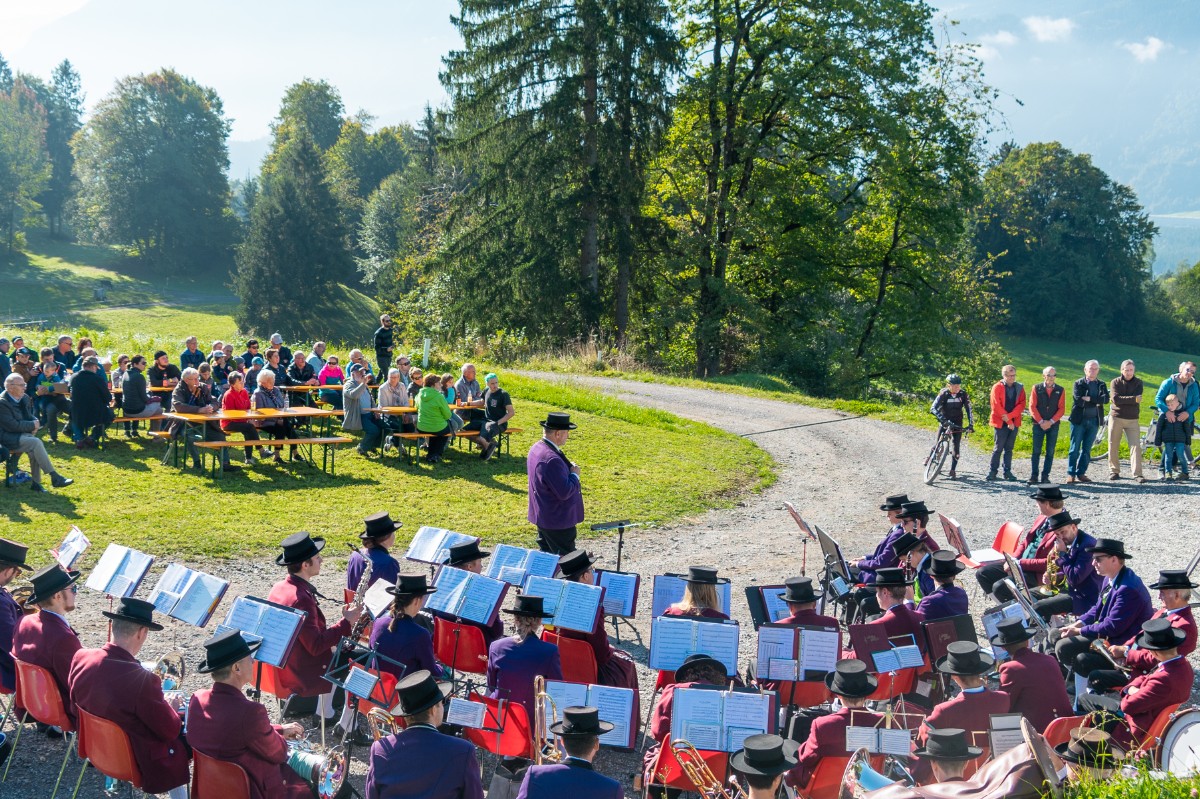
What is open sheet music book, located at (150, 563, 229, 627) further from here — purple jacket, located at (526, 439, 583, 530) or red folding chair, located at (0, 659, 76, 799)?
purple jacket, located at (526, 439, 583, 530)

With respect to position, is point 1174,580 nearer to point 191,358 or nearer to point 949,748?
point 949,748

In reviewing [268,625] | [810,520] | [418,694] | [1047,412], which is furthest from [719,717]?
[1047,412]

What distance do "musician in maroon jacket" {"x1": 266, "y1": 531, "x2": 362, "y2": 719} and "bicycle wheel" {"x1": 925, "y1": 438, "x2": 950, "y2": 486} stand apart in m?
12.1

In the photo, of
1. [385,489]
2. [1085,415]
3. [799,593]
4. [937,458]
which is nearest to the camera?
[799,593]

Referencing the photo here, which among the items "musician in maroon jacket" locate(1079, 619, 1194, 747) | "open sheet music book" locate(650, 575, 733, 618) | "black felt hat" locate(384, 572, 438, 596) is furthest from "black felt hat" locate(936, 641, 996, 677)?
"black felt hat" locate(384, 572, 438, 596)

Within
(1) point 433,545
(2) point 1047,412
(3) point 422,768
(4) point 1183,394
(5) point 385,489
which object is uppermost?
(4) point 1183,394

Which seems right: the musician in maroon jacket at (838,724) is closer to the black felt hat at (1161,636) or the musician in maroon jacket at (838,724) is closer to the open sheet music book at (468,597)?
the black felt hat at (1161,636)

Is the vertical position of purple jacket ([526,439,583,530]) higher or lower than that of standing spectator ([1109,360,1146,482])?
lower

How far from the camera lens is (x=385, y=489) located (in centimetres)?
1478

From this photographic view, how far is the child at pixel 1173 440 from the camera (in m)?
16.5

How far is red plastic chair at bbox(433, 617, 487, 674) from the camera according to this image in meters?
7.76

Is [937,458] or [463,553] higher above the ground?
[937,458]

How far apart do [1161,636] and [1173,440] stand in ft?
38.9

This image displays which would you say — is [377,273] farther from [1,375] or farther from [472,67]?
[1,375]
